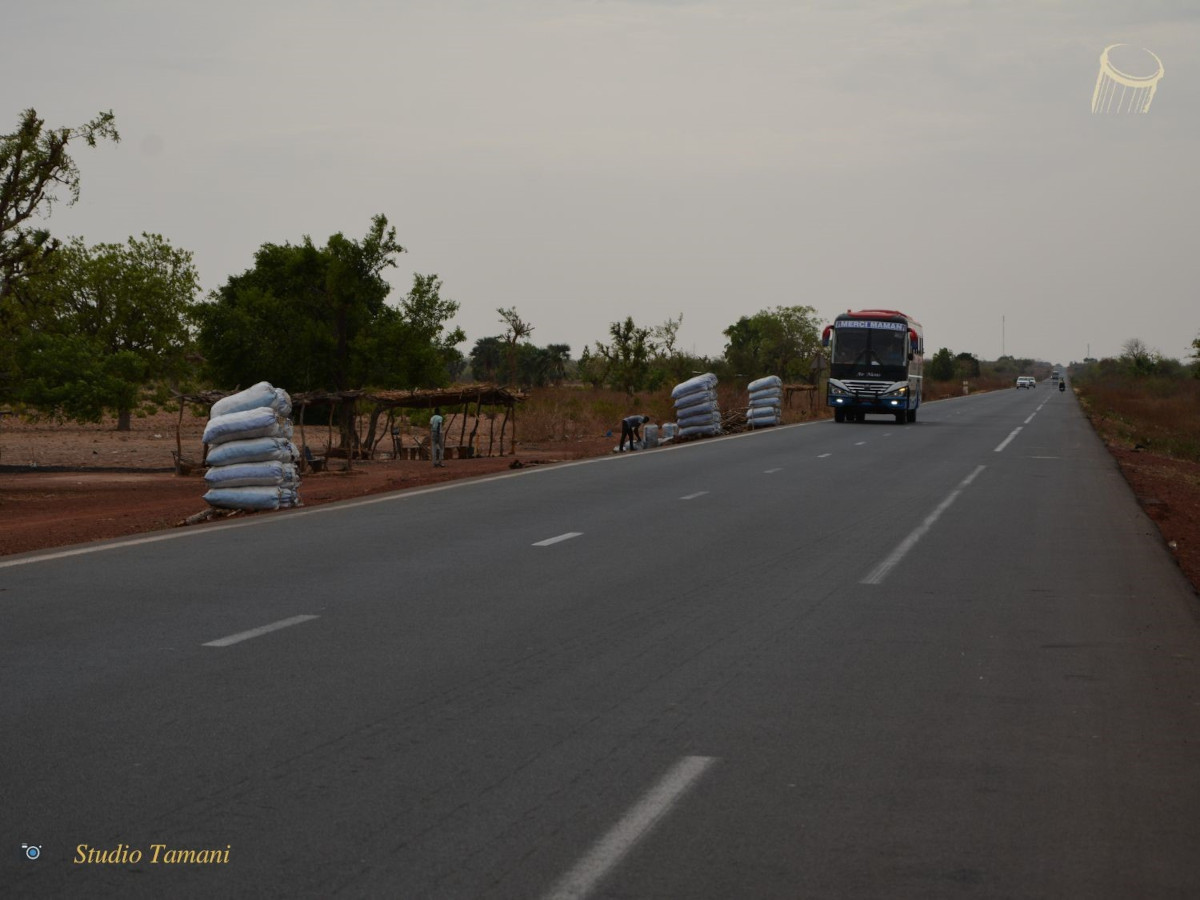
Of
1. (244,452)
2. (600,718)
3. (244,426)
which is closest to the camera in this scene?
(600,718)

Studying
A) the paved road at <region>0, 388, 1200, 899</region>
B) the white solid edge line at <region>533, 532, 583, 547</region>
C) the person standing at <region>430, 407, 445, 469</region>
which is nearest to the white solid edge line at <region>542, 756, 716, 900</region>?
the paved road at <region>0, 388, 1200, 899</region>

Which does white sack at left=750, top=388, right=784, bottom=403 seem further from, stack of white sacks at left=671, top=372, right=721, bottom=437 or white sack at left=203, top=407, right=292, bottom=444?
white sack at left=203, top=407, right=292, bottom=444

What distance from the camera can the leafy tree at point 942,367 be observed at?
551ft

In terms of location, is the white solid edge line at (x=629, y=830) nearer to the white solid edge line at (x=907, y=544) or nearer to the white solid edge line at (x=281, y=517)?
the white solid edge line at (x=907, y=544)

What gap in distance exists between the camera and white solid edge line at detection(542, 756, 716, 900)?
4520mm

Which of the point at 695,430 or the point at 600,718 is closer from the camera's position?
the point at 600,718

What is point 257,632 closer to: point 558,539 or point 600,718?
point 600,718

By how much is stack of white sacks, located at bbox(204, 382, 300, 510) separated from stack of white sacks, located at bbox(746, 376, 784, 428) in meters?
28.7

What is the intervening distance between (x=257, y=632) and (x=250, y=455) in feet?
31.5

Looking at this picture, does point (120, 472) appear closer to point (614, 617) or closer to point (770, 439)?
point (770, 439)

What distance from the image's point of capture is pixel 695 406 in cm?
3972

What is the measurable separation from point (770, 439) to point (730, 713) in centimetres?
3021

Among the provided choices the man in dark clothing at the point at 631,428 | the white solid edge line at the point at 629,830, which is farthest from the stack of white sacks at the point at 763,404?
the white solid edge line at the point at 629,830

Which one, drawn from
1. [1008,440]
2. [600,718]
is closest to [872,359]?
[1008,440]
